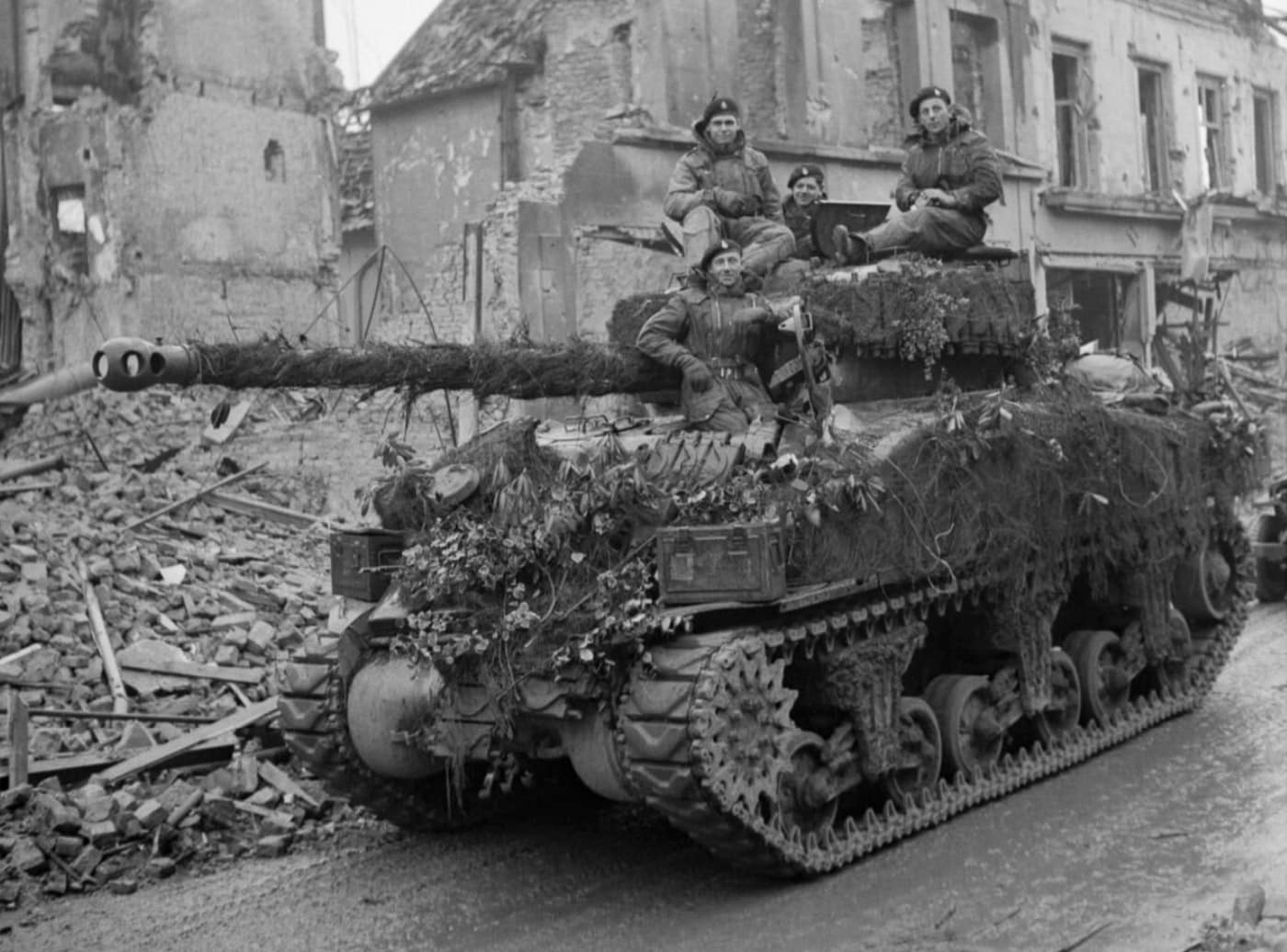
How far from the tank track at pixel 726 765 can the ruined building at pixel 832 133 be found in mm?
10139

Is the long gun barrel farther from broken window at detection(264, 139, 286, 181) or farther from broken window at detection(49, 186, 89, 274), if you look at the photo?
→ broken window at detection(264, 139, 286, 181)

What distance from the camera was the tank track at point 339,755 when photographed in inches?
326

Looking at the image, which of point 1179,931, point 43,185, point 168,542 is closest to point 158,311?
point 43,185

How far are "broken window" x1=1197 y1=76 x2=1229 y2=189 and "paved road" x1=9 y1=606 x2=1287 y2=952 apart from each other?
22009 mm

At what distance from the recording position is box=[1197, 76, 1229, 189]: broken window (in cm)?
2938

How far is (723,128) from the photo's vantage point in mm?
10742

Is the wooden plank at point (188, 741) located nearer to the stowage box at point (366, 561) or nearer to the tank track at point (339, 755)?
the tank track at point (339, 755)

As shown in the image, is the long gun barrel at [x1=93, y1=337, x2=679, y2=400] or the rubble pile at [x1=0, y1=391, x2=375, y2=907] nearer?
the long gun barrel at [x1=93, y1=337, x2=679, y2=400]

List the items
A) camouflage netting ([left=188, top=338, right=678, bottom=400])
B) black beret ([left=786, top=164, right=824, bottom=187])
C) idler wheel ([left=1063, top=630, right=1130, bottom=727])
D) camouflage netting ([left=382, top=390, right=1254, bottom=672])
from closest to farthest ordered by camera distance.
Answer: camouflage netting ([left=188, top=338, right=678, bottom=400]), camouflage netting ([left=382, top=390, right=1254, bottom=672]), idler wheel ([left=1063, top=630, right=1130, bottom=727]), black beret ([left=786, top=164, right=824, bottom=187])

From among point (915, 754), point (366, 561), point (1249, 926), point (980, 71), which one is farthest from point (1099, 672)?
point (980, 71)

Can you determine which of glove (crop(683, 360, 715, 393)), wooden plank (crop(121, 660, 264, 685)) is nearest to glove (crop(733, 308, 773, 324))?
glove (crop(683, 360, 715, 393))

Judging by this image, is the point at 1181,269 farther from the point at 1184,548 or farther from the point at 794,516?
the point at 794,516

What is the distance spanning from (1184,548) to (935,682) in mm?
2672

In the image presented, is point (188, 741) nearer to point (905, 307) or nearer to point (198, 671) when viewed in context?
point (198, 671)
